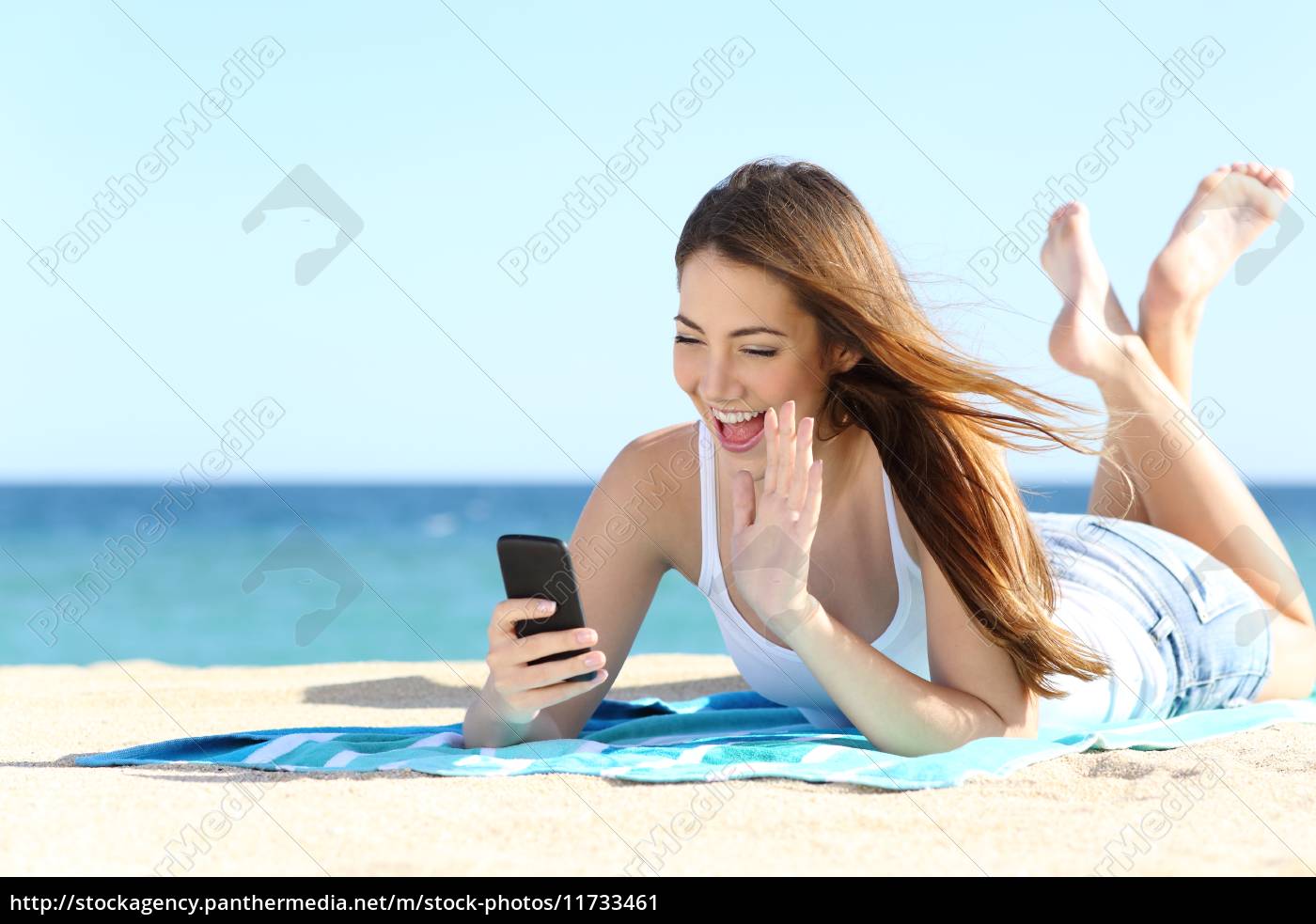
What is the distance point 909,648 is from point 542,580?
1173 millimetres

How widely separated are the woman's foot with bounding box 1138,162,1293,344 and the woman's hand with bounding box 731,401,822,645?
2.67 metres

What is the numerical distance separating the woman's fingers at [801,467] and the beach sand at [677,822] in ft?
2.17

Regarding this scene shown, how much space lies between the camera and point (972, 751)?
2939 mm

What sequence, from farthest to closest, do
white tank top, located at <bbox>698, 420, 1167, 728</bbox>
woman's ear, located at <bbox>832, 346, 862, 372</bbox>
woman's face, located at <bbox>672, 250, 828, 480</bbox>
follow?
1. white tank top, located at <bbox>698, 420, 1167, 728</bbox>
2. woman's ear, located at <bbox>832, 346, 862, 372</bbox>
3. woman's face, located at <bbox>672, 250, 828, 480</bbox>

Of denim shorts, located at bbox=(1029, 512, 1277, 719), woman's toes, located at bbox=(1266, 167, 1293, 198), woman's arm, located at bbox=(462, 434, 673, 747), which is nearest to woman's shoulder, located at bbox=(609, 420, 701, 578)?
woman's arm, located at bbox=(462, 434, 673, 747)

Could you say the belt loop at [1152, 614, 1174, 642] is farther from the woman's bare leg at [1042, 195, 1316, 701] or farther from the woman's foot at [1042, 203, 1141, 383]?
the woman's foot at [1042, 203, 1141, 383]

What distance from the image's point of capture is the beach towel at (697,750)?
284cm

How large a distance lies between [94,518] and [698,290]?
39.7 meters

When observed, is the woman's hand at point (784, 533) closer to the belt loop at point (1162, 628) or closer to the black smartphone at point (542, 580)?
the black smartphone at point (542, 580)

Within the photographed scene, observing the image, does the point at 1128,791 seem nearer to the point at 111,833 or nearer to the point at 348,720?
the point at 111,833

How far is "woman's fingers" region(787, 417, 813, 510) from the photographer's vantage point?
289 centimetres

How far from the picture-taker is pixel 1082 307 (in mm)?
4762

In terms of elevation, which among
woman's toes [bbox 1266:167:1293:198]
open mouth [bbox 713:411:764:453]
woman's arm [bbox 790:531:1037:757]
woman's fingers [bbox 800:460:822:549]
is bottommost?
woman's arm [bbox 790:531:1037:757]

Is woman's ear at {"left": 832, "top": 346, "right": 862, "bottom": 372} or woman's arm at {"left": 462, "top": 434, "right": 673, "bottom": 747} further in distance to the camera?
woman's arm at {"left": 462, "top": 434, "right": 673, "bottom": 747}
